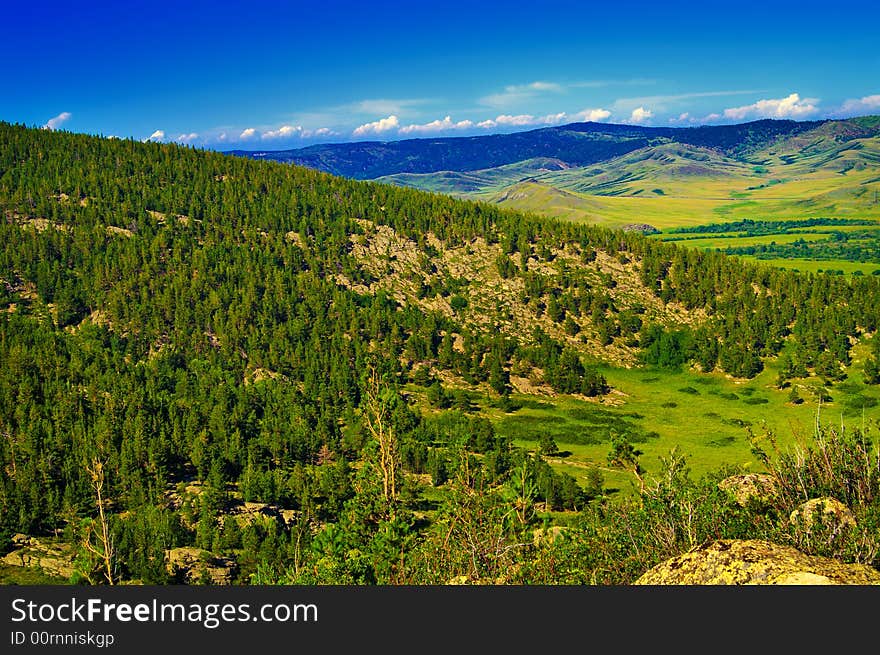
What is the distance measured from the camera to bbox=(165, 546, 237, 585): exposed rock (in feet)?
209

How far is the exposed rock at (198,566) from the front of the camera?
63562mm

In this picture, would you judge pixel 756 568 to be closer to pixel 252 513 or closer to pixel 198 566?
pixel 198 566

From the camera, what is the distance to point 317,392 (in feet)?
443

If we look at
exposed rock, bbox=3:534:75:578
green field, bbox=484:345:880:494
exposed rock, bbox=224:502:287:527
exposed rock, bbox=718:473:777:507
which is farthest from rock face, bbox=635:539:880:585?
green field, bbox=484:345:880:494

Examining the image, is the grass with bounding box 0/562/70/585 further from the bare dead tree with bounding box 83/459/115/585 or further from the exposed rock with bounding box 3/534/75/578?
the bare dead tree with bounding box 83/459/115/585

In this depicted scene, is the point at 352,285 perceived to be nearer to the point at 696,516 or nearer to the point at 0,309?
the point at 0,309

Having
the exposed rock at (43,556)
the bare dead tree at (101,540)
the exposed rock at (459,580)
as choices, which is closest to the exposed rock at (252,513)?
the bare dead tree at (101,540)

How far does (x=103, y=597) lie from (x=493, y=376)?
447 ft

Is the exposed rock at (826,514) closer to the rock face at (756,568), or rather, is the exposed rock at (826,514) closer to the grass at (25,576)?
the rock face at (756,568)

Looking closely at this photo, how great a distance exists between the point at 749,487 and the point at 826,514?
11523mm

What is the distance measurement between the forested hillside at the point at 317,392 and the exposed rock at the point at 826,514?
4.32 feet

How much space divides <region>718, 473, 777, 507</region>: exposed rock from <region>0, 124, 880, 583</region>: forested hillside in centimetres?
173

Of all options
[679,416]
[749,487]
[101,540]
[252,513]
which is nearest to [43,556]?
[101,540]

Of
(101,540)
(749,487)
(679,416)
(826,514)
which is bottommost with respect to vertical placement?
(679,416)
